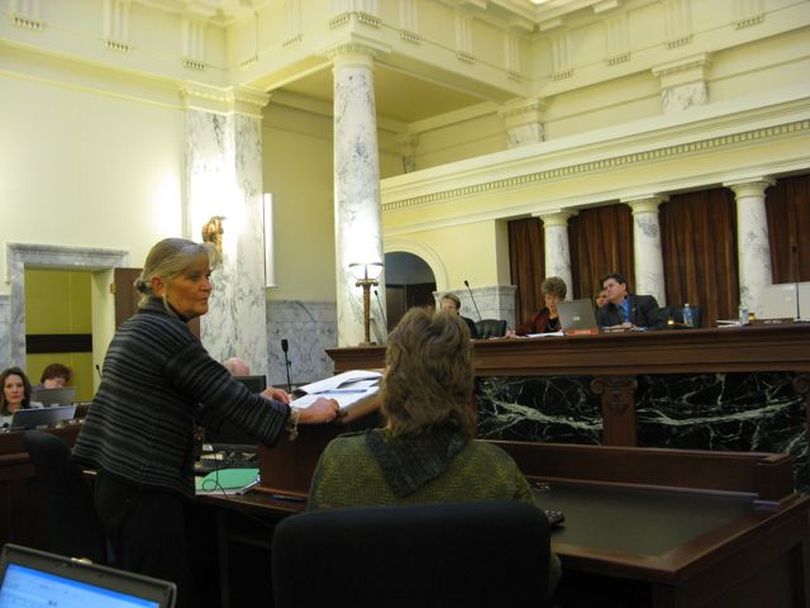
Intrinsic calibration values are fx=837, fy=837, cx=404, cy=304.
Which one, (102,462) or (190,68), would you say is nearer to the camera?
(102,462)

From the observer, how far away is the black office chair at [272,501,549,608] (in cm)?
157

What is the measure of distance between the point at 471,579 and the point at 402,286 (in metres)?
13.6

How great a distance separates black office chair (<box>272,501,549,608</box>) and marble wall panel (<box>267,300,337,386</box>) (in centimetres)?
1132

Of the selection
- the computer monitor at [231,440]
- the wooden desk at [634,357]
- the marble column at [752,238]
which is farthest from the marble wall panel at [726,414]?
the marble column at [752,238]

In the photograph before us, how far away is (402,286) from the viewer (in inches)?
598

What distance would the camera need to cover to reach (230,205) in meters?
12.1

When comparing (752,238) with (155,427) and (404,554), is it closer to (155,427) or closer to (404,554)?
(155,427)

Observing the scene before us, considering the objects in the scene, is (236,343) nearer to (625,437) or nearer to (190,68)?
(190,68)

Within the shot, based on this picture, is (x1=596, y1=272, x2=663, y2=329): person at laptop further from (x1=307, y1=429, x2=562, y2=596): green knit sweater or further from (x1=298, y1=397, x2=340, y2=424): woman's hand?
(x1=307, y1=429, x2=562, y2=596): green knit sweater

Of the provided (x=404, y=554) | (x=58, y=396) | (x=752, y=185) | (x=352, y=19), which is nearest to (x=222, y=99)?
(x=352, y=19)

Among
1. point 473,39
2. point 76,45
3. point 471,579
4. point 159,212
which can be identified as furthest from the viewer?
point 473,39

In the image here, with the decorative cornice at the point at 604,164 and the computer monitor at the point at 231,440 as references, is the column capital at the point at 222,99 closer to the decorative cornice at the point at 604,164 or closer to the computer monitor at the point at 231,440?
the decorative cornice at the point at 604,164

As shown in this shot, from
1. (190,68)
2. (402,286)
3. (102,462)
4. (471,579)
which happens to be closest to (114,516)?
(102,462)

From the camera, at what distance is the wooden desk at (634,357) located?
394 centimetres
